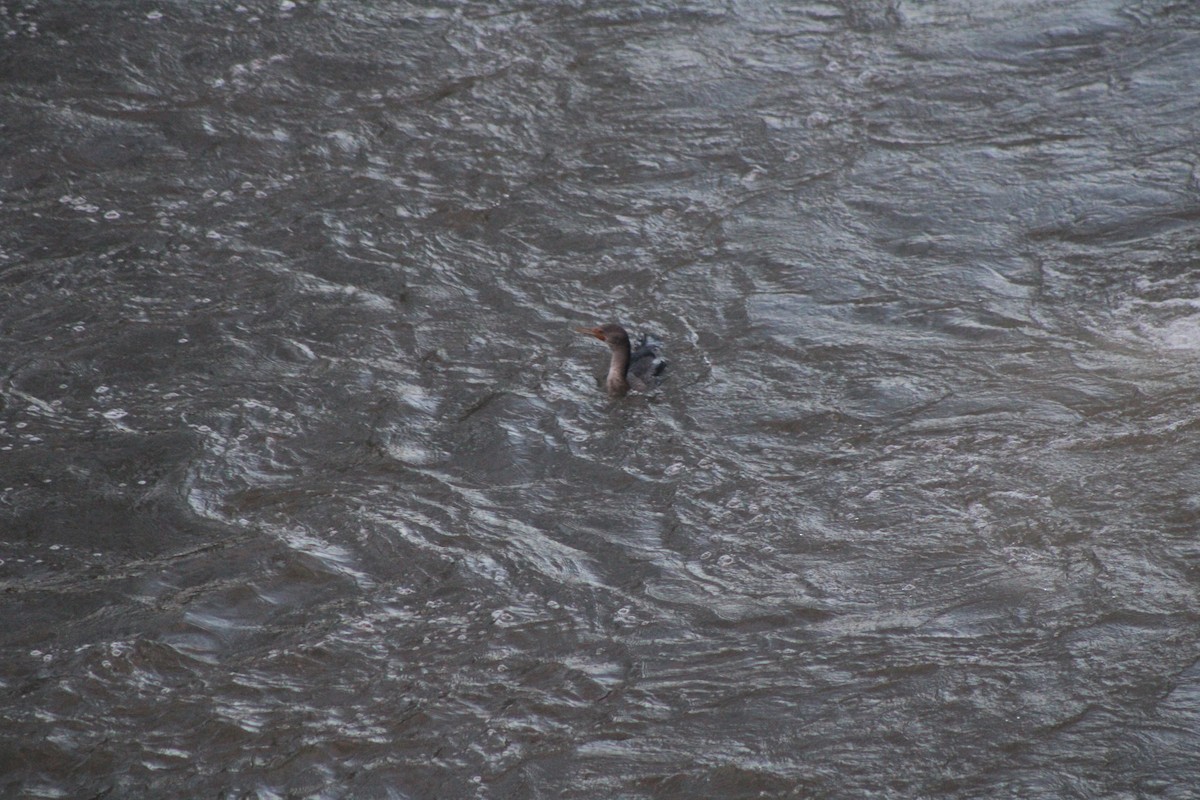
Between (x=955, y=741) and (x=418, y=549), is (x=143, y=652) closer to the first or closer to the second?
(x=418, y=549)

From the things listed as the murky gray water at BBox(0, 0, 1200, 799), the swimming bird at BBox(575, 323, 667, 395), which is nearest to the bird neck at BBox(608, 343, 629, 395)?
the swimming bird at BBox(575, 323, 667, 395)

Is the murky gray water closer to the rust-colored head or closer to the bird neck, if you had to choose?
the bird neck

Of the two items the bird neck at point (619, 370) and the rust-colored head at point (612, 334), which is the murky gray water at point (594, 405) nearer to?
the bird neck at point (619, 370)

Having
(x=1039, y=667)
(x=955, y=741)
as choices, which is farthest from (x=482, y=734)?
(x=1039, y=667)

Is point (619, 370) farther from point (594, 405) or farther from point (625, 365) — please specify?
point (594, 405)

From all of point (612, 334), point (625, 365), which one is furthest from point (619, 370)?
point (612, 334)
